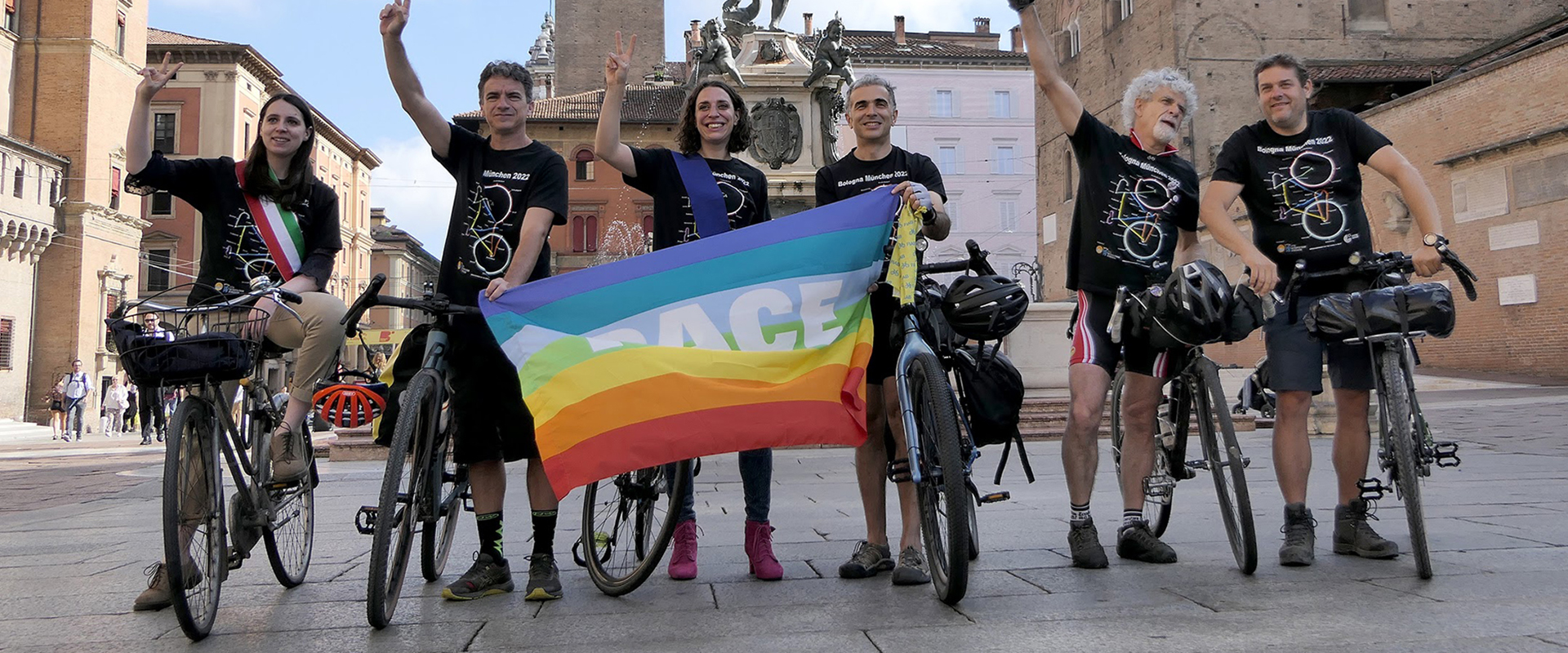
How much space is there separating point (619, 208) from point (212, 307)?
5354cm

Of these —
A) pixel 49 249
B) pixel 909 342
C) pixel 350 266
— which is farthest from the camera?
pixel 350 266

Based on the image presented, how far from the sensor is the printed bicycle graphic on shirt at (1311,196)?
4480 millimetres

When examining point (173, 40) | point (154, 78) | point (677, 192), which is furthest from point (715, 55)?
point (173, 40)

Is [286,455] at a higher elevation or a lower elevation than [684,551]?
higher

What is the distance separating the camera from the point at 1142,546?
429 centimetres

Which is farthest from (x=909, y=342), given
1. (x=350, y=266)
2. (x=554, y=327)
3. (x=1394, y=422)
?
(x=350, y=266)

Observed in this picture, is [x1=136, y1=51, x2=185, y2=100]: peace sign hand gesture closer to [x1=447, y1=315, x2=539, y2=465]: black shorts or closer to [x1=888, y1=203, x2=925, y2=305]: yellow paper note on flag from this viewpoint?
[x1=447, y1=315, x2=539, y2=465]: black shorts

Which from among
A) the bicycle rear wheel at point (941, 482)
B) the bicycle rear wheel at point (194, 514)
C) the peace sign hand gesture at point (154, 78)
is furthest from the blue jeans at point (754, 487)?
the peace sign hand gesture at point (154, 78)

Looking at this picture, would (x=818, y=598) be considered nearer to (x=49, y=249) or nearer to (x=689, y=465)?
(x=689, y=465)

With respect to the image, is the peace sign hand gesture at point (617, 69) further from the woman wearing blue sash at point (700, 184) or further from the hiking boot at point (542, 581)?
the hiking boot at point (542, 581)

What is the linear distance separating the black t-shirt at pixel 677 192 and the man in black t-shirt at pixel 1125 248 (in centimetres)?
121

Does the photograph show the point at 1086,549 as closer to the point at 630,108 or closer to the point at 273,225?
the point at 273,225

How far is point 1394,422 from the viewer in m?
3.96

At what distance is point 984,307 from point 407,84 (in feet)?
7.18
